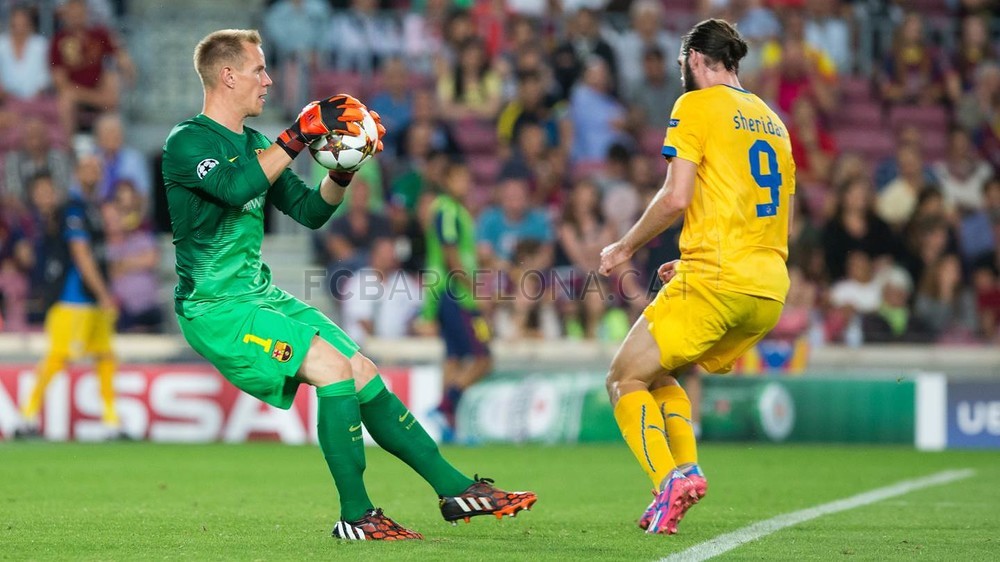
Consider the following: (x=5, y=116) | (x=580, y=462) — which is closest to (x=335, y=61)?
(x=5, y=116)

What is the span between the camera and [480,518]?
714 cm

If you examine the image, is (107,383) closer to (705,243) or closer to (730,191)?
(705,243)

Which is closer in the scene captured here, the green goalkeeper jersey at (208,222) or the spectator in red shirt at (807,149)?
the green goalkeeper jersey at (208,222)

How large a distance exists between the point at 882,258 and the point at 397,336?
4.82m

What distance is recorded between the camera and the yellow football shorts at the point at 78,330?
1305 cm

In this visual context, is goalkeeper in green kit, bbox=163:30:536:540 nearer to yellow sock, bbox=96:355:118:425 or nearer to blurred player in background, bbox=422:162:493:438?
blurred player in background, bbox=422:162:493:438

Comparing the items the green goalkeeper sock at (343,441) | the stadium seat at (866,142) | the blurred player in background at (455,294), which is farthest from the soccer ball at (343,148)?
the stadium seat at (866,142)

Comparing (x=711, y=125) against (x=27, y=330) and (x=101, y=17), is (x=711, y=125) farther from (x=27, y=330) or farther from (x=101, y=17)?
(x=101, y=17)

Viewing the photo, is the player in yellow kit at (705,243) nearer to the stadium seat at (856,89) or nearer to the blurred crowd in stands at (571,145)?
the blurred crowd in stands at (571,145)

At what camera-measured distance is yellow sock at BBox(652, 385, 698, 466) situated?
655 centimetres

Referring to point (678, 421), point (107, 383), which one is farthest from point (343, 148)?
point (107, 383)

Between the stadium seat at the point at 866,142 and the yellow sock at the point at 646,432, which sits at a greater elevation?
the stadium seat at the point at 866,142

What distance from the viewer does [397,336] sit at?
553 inches

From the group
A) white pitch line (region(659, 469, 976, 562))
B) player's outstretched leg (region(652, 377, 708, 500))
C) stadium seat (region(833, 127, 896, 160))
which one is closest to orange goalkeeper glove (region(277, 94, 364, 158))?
player's outstretched leg (region(652, 377, 708, 500))
